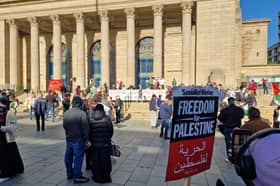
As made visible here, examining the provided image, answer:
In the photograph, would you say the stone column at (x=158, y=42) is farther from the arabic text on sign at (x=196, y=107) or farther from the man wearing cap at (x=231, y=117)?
the arabic text on sign at (x=196, y=107)

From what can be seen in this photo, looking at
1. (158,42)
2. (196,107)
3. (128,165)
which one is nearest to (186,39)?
(158,42)

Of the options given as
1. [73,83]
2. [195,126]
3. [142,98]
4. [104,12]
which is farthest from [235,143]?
[73,83]

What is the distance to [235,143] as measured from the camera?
173cm

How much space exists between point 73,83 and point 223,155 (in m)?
25.6

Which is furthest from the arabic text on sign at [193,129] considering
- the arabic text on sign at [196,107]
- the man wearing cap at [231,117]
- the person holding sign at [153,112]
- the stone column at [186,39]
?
the stone column at [186,39]

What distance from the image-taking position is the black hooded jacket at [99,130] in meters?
4.73

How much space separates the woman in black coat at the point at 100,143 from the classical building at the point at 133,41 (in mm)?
20790

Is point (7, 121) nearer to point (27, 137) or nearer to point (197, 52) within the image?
point (27, 137)

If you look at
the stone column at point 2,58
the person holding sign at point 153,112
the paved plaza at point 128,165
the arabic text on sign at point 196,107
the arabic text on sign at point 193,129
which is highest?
the stone column at point 2,58

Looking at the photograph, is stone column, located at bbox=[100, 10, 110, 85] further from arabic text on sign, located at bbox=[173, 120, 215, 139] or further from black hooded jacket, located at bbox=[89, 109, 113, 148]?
arabic text on sign, located at bbox=[173, 120, 215, 139]

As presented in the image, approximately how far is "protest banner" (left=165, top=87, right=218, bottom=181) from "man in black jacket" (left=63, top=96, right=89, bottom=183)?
248 centimetres

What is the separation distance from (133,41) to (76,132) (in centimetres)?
2242

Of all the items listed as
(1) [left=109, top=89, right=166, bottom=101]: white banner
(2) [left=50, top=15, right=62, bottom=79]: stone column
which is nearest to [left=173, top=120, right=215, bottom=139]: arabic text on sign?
(1) [left=109, top=89, right=166, bottom=101]: white banner

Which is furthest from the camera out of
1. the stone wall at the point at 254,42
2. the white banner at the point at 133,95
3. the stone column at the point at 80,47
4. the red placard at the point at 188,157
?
the stone wall at the point at 254,42
